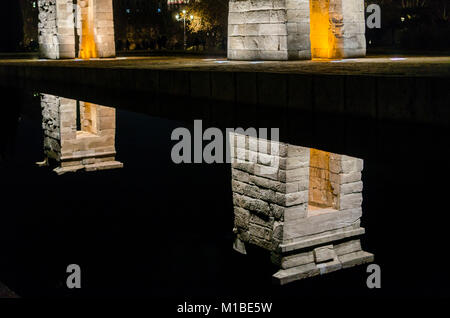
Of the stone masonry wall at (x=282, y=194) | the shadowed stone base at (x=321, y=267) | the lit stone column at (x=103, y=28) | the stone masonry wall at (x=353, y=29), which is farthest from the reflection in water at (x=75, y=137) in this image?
the shadowed stone base at (x=321, y=267)

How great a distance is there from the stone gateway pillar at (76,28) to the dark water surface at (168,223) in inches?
113

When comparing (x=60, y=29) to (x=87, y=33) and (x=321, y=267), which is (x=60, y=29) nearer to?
(x=87, y=33)

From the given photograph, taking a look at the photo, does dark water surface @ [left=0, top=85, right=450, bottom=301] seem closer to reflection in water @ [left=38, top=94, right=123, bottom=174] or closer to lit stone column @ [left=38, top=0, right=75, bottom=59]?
reflection in water @ [left=38, top=94, right=123, bottom=174]

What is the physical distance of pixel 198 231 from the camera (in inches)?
723

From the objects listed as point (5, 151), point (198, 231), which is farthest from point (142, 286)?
point (5, 151)

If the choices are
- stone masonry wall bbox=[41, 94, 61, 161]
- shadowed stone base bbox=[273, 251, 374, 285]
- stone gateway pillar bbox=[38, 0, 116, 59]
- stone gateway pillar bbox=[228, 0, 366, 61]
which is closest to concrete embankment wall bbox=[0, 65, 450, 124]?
shadowed stone base bbox=[273, 251, 374, 285]

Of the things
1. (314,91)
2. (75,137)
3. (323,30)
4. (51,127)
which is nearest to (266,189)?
(314,91)

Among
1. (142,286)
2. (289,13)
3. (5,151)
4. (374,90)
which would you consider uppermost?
(289,13)

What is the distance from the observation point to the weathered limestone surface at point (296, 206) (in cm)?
1083

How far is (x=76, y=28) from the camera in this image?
28.7m

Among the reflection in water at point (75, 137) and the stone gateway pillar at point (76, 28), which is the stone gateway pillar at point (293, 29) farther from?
the stone gateway pillar at point (76, 28)

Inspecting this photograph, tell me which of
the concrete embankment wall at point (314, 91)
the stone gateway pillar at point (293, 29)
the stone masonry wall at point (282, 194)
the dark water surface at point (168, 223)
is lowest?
the dark water surface at point (168, 223)
